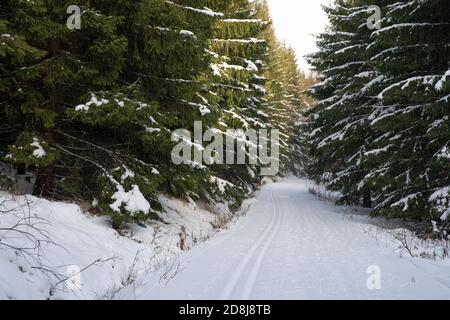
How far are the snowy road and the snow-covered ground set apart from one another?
0.02 m

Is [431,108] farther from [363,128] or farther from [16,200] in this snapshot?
[16,200]

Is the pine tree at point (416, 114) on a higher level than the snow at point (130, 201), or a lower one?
higher

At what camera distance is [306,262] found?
715cm

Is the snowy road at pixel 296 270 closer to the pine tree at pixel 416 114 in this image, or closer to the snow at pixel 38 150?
the pine tree at pixel 416 114

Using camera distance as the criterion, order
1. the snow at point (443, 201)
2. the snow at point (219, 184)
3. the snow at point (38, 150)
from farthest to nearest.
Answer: the snow at point (219, 184)
the snow at point (443, 201)
the snow at point (38, 150)

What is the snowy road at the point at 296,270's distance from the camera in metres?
5.15

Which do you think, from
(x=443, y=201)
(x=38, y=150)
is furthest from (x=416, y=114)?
(x=38, y=150)

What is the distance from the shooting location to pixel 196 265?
679 cm

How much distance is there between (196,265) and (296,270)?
185cm

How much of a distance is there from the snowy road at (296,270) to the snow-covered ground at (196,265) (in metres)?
0.02

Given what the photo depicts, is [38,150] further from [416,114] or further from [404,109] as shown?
[404,109]

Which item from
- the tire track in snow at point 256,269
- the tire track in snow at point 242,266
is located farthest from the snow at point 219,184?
the tire track in snow at point 256,269
